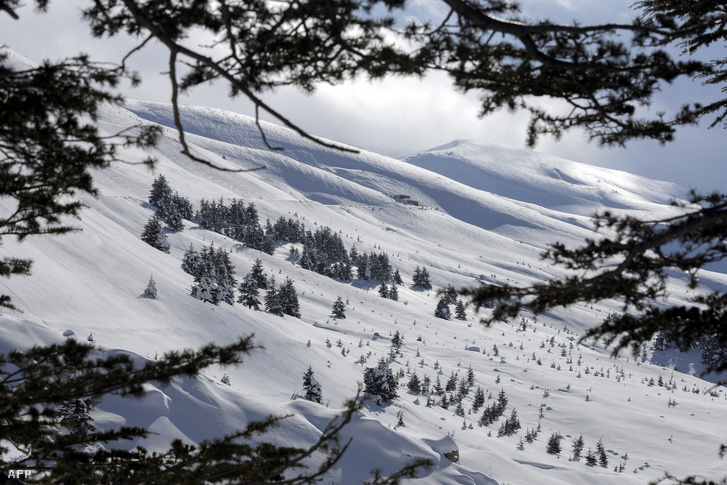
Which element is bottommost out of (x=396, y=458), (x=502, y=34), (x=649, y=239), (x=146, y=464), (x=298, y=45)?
(x=396, y=458)

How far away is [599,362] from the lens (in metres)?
43.2

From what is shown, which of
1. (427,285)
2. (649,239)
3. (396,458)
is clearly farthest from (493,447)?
(427,285)

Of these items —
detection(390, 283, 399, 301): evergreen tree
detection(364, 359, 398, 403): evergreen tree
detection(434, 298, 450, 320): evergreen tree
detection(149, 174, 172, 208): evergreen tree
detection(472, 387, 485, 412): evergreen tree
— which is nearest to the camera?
detection(364, 359, 398, 403): evergreen tree

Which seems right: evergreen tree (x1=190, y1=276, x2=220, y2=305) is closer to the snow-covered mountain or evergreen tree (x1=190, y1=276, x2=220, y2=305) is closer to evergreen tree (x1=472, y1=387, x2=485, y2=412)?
the snow-covered mountain

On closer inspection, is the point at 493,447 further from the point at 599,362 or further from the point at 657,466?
the point at 599,362

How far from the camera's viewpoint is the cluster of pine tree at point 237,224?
53.9 meters

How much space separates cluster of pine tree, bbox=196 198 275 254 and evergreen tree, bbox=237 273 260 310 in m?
19.4

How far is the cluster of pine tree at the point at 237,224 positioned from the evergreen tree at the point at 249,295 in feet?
63.5

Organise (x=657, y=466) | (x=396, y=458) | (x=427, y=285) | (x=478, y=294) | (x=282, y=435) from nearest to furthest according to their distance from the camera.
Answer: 1. (x=478, y=294)
2. (x=282, y=435)
3. (x=396, y=458)
4. (x=657, y=466)
5. (x=427, y=285)

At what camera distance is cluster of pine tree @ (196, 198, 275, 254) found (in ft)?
177

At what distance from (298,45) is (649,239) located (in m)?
2.94

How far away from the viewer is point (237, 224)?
64375mm

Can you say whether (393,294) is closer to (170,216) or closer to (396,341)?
(396,341)

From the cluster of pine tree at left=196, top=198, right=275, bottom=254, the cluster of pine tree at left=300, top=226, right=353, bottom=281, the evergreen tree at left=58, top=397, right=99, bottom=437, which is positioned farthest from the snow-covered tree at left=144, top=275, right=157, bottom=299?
the cluster of pine tree at left=196, top=198, right=275, bottom=254
